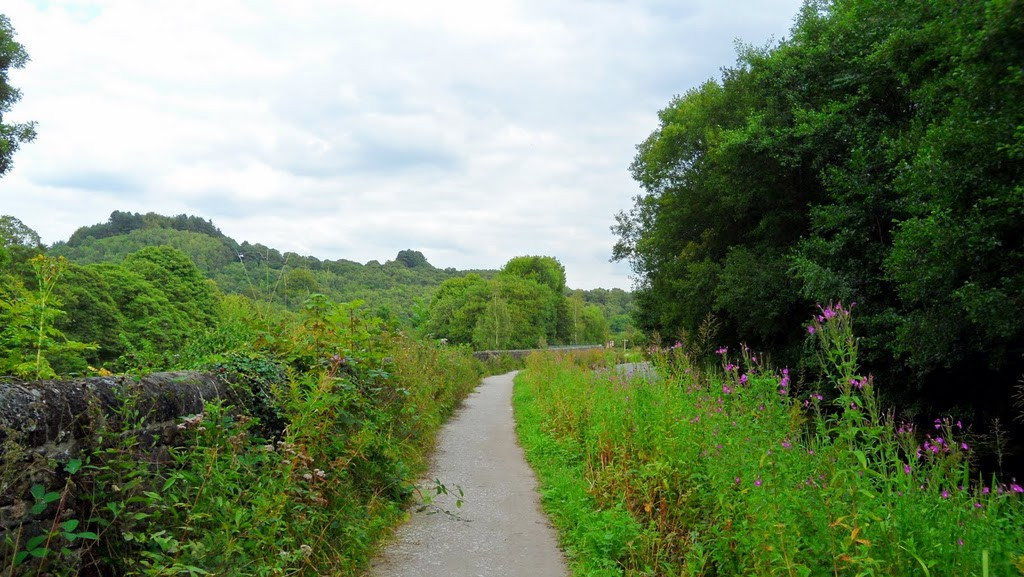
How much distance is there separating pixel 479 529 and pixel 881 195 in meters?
13.4

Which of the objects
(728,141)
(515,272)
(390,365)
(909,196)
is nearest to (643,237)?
(728,141)

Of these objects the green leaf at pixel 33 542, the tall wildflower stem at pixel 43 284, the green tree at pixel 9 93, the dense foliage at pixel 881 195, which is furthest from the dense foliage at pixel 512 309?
the green leaf at pixel 33 542

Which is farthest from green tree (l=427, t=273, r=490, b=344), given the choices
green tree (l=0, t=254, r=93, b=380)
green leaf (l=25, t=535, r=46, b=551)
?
green leaf (l=25, t=535, r=46, b=551)

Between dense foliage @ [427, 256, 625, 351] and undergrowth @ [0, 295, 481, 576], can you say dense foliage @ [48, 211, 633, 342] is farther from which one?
undergrowth @ [0, 295, 481, 576]

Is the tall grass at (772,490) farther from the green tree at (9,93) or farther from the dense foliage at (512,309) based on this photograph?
the dense foliage at (512,309)

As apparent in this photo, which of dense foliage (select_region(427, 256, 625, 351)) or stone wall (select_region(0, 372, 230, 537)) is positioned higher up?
dense foliage (select_region(427, 256, 625, 351))

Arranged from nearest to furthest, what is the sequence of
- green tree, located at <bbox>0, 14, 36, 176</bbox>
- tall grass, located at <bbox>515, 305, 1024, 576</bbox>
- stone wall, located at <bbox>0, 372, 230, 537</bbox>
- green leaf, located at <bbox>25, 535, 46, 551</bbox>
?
green leaf, located at <bbox>25, 535, 46, 551</bbox> → stone wall, located at <bbox>0, 372, 230, 537</bbox> → tall grass, located at <bbox>515, 305, 1024, 576</bbox> → green tree, located at <bbox>0, 14, 36, 176</bbox>

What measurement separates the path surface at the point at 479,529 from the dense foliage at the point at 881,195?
4.11 m

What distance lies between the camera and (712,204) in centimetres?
2458

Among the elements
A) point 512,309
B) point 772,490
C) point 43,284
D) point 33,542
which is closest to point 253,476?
point 33,542

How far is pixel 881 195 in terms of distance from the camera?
15047 mm

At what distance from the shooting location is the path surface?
5141mm

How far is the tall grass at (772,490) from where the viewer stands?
10.8ft

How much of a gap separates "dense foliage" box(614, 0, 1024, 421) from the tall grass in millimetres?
3621
